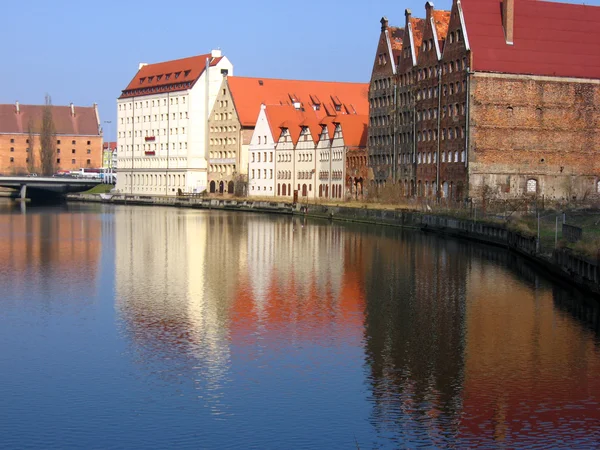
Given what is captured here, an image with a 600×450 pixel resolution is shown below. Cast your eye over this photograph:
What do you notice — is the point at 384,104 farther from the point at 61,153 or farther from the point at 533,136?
the point at 61,153

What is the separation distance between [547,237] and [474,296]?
12.5 meters

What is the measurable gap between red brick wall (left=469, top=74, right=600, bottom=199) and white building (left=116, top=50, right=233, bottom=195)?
65.6 meters

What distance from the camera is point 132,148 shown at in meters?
155

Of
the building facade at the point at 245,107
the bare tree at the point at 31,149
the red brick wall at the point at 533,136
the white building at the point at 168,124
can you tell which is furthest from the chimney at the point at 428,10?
the bare tree at the point at 31,149

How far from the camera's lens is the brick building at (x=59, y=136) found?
597 ft

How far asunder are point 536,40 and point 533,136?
7.64 m

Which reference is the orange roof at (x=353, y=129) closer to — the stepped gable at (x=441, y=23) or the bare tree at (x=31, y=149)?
the stepped gable at (x=441, y=23)

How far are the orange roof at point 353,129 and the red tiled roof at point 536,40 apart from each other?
25.3m

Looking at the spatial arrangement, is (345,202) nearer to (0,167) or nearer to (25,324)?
(25,324)

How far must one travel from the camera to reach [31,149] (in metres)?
168

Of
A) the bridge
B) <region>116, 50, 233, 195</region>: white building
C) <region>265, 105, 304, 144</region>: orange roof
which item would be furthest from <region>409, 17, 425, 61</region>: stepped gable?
the bridge

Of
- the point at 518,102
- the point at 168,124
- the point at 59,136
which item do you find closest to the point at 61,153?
the point at 59,136

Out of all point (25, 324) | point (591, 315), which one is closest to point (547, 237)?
point (591, 315)

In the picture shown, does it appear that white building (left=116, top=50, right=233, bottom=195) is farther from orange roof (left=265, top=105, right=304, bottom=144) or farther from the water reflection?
the water reflection
